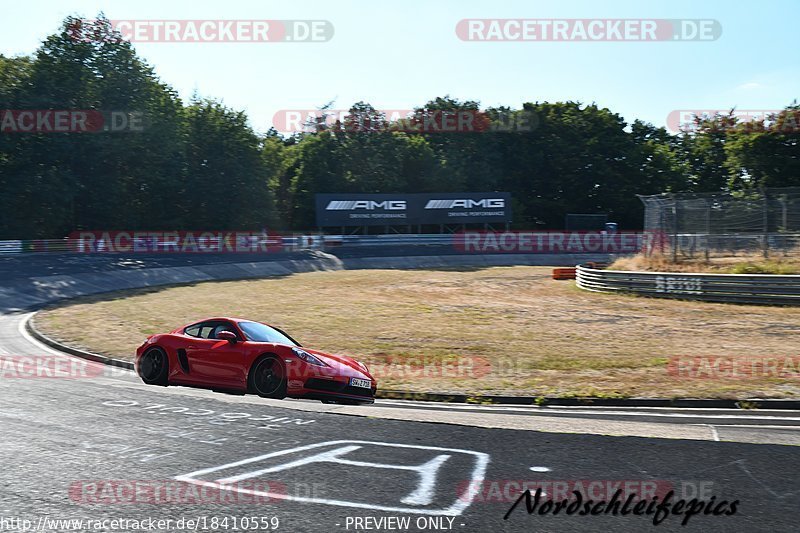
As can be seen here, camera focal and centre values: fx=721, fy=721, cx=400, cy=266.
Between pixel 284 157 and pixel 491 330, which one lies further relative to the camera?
pixel 284 157

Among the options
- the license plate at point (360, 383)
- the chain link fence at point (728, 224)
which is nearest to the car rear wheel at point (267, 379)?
the license plate at point (360, 383)

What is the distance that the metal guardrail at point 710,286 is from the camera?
24.2 m

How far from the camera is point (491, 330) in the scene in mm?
20234

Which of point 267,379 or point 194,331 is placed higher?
point 194,331

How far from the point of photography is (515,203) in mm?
73438

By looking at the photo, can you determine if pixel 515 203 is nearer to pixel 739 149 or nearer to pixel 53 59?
pixel 739 149

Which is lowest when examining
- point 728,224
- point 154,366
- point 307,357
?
point 154,366

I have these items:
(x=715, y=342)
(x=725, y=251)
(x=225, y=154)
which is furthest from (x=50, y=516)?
(x=225, y=154)

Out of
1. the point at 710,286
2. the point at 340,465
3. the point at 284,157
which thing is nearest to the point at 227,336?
the point at 340,465

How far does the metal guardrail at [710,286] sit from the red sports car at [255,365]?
57.7 ft

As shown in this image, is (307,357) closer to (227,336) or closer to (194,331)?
(227,336)

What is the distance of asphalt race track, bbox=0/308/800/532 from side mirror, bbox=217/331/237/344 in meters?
1.06

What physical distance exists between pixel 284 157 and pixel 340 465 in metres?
71.1

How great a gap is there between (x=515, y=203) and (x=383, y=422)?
2549 inches
